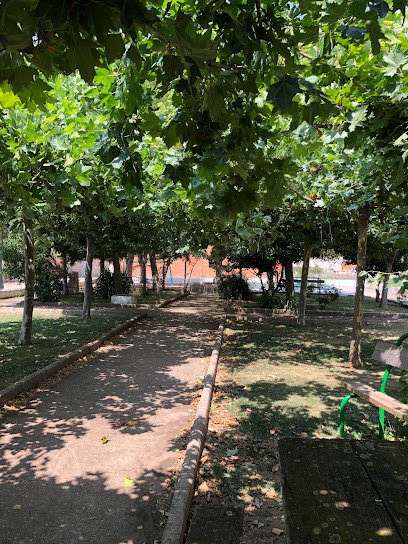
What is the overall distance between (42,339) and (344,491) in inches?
368

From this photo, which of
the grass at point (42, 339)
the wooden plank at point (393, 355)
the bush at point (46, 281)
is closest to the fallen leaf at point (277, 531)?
the wooden plank at point (393, 355)

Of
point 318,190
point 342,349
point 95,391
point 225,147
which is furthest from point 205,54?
point 342,349

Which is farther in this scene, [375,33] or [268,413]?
[268,413]

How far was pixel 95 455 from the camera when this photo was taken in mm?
4180

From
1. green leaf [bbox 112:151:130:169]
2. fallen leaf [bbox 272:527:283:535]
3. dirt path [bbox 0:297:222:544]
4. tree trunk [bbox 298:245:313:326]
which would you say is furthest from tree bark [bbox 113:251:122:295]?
fallen leaf [bbox 272:527:283:535]

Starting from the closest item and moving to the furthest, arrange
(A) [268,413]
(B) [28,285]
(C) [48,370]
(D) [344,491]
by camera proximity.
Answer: (D) [344,491] < (A) [268,413] < (C) [48,370] < (B) [28,285]

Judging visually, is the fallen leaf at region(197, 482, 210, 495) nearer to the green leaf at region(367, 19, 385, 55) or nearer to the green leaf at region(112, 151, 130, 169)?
the green leaf at region(112, 151, 130, 169)

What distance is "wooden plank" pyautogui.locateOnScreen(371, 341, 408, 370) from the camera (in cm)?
379

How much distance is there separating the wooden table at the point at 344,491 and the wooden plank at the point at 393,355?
4.84 ft

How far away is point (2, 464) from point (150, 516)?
5.85 ft

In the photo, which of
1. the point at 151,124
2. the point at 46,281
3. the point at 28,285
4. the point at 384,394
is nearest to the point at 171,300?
the point at 46,281

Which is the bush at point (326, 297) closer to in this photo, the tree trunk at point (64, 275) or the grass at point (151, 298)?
the grass at point (151, 298)

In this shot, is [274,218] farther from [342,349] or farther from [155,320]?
[155,320]

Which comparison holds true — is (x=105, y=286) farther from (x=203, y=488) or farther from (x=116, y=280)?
(x=203, y=488)
